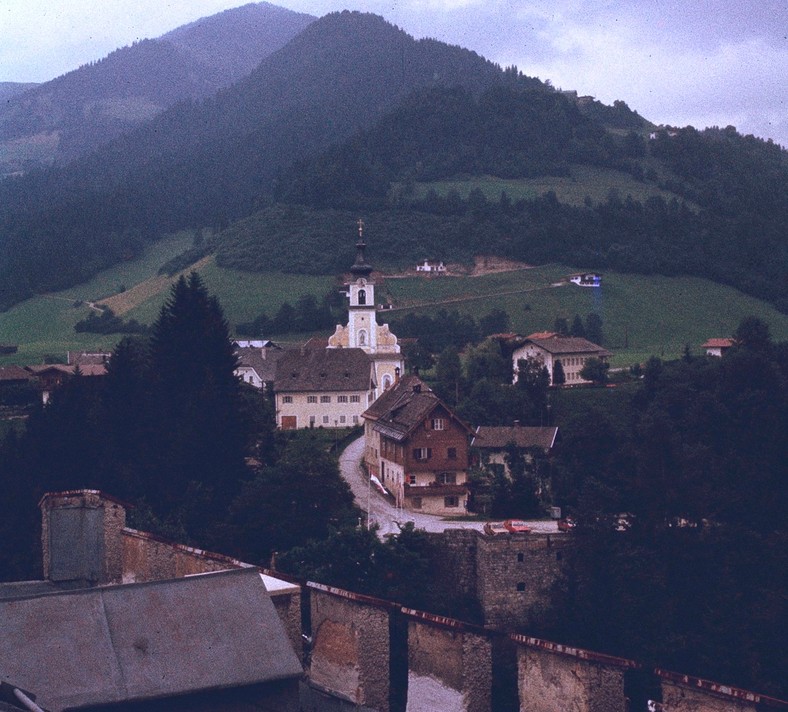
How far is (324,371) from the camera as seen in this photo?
53.4 meters

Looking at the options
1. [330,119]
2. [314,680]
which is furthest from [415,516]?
[330,119]

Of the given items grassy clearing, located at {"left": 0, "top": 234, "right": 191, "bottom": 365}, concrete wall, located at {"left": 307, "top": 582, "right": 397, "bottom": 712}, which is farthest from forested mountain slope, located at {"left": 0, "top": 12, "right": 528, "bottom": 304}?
concrete wall, located at {"left": 307, "top": 582, "right": 397, "bottom": 712}

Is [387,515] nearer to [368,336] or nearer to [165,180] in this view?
[368,336]

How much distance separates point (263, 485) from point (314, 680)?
1902 cm

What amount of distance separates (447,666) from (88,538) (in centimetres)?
672

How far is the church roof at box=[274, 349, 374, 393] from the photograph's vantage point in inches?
2073

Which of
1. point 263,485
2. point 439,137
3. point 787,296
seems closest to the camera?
point 263,485

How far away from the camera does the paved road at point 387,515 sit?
109 ft

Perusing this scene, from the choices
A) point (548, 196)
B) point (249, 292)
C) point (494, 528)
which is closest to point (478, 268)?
point (548, 196)

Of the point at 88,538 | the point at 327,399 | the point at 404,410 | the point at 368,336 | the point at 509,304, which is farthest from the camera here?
the point at 509,304

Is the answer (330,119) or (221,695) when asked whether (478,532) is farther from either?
(330,119)

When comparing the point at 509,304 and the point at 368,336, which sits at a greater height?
the point at 509,304

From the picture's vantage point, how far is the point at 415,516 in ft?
118

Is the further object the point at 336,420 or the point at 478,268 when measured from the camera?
the point at 478,268
